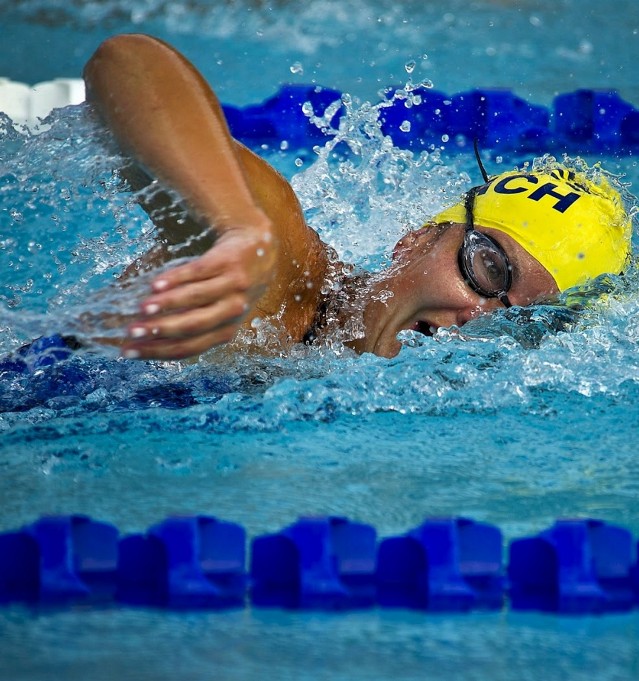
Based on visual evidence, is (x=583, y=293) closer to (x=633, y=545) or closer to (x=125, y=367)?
(x=633, y=545)

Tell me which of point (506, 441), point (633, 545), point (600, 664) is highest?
point (506, 441)

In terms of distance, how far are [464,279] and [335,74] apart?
108 inches

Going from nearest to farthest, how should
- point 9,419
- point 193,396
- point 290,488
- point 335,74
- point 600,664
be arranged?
point 600,664 → point 290,488 → point 9,419 → point 193,396 → point 335,74

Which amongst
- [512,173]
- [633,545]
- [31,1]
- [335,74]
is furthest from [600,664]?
[31,1]

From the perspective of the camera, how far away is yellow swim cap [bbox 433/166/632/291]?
211 cm

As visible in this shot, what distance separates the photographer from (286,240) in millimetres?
1952

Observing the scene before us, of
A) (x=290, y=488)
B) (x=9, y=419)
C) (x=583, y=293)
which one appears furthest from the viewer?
(x=583, y=293)

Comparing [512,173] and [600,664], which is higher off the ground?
[512,173]

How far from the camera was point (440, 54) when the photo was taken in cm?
479

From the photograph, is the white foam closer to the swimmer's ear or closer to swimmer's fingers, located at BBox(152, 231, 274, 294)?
the swimmer's ear

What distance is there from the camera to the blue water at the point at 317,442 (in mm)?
1229

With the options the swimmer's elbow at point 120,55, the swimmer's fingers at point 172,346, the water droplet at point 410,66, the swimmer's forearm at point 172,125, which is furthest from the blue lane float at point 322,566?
the water droplet at point 410,66

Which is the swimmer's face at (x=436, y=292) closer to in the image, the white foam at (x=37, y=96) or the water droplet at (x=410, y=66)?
the water droplet at (x=410, y=66)

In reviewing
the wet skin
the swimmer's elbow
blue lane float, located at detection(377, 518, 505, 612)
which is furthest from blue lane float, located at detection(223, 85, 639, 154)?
blue lane float, located at detection(377, 518, 505, 612)
